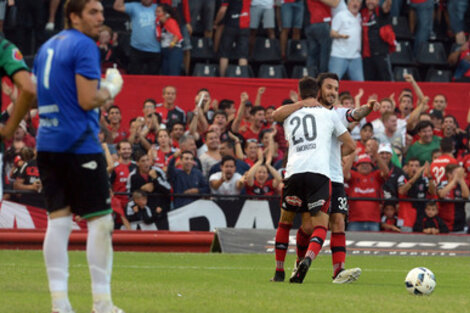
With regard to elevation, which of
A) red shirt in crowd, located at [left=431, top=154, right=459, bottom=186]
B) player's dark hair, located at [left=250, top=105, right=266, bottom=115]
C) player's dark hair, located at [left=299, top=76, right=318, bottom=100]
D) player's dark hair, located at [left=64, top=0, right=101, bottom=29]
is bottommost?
red shirt in crowd, located at [left=431, top=154, right=459, bottom=186]

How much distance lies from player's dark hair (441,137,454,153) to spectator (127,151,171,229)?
4.97m

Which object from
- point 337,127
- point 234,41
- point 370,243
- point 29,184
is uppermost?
point 234,41

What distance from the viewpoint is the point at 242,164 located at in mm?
16969

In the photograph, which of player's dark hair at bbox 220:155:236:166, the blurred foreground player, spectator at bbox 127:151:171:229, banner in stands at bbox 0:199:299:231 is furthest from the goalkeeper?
player's dark hair at bbox 220:155:236:166

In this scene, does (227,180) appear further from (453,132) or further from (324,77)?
(324,77)

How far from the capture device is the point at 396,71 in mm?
22734

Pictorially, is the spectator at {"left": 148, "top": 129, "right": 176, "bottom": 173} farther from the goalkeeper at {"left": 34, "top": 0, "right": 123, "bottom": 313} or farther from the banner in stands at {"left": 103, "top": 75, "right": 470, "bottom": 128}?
the goalkeeper at {"left": 34, "top": 0, "right": 123, "bottom": 313}

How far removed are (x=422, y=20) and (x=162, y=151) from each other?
347 inches

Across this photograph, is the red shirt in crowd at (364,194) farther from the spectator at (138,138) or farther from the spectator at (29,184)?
the spectator at (29,184)

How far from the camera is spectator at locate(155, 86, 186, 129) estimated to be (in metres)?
18.5

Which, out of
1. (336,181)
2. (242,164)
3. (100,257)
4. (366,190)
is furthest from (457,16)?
(100,257)

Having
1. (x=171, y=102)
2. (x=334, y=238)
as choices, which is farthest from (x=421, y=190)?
(x=334, y=238)

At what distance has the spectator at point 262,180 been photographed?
16.5m

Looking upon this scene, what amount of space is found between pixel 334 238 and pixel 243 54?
38.4 feet
